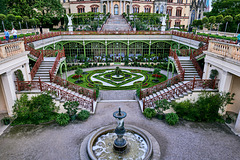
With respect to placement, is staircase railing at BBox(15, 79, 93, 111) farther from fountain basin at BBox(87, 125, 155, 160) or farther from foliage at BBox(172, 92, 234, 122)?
foliage at BBox(172, 92, 234, 122)

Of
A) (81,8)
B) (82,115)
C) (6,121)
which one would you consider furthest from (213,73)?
(81,8)

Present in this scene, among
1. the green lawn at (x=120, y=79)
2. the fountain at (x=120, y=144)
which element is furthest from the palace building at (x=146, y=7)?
the fountain at (x=120, y=144)

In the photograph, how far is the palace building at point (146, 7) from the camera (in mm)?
54088

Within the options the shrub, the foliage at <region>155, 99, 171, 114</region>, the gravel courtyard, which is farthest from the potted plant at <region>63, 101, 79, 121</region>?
the shrub

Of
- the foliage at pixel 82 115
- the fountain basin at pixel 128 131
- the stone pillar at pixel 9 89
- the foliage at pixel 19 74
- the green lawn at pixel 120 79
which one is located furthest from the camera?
the green lawn at pixel 120 79

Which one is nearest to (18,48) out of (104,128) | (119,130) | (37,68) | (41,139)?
(37,68)

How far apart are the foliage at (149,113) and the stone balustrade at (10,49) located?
9.69 meters

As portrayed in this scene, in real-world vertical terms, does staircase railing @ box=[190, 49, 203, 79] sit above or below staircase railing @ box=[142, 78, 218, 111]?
above

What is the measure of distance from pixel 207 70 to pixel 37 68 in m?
14.1

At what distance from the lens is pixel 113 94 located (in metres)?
16.5

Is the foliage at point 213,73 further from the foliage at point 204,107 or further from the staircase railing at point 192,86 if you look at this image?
the foliage at point 204,107

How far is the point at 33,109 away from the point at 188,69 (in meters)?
13.0

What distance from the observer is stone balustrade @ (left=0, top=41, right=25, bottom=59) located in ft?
33.2

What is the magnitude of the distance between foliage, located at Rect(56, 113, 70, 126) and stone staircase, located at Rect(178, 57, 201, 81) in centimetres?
989
